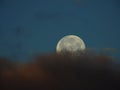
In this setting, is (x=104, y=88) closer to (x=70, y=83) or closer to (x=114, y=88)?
(x=114, y=88)

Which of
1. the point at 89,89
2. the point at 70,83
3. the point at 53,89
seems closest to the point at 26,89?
→ the point at 53,89

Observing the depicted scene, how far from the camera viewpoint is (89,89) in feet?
162

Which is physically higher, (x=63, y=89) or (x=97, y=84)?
(x=97, y=84)

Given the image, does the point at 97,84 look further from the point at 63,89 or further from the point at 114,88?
the point at 63,89

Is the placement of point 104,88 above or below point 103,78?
below

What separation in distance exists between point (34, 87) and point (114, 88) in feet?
57.2

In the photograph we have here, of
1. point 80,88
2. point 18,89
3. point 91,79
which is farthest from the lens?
point 91,79

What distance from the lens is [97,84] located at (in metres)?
52.7

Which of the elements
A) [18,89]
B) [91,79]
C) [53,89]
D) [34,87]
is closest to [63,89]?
[53,89]

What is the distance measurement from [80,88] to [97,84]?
7313mm

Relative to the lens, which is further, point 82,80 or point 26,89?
point 82,80

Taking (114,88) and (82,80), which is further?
(82,80)

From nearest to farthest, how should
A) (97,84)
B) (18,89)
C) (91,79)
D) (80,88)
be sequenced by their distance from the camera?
(18,89) → (80,88) → (97,84) → (91,79)

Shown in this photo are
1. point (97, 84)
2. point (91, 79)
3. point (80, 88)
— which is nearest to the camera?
point (80, 88)
